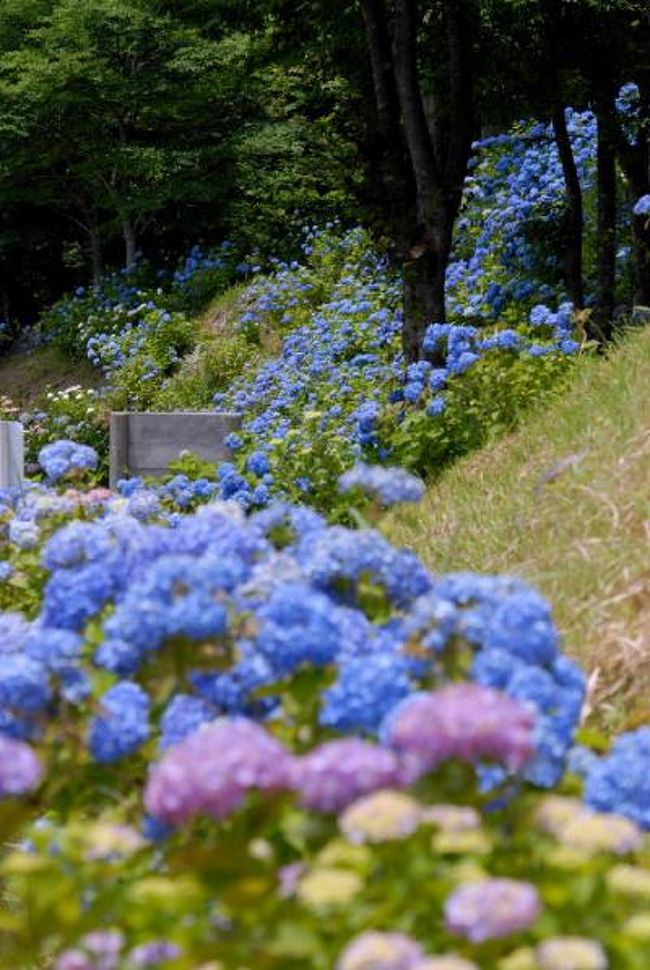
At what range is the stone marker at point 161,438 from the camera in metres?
8.29

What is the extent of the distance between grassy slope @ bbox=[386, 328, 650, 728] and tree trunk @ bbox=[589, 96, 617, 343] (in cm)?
303

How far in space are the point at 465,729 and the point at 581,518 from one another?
2.37 m

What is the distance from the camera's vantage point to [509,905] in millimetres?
1637

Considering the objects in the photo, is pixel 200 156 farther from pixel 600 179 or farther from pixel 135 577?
pixel 135 577

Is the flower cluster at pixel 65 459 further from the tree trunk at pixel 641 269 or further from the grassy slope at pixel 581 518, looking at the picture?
the tree trunk at pixel 641 269

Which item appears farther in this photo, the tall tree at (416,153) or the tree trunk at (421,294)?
the tree trunk at (421,294)

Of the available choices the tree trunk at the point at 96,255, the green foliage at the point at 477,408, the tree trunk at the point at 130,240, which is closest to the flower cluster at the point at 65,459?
the green foliage at the point at 477,408

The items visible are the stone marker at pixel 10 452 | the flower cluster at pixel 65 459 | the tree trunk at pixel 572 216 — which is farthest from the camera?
the tree trunk at pixel 572 216

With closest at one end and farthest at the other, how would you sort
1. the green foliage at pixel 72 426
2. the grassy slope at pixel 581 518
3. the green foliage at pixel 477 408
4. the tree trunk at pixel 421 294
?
the grassy slope at pixel 581 518 → the green foliage at pixel 477 408 → the tree trunk at pixel 421 294 → the green foliage at pixel 72 426

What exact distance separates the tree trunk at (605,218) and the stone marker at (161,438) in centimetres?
243

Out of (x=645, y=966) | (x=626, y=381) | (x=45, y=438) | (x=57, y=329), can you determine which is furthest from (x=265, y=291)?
(x=645, y=966)

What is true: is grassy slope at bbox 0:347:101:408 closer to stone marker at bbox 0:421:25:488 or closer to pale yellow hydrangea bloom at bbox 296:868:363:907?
stone marker at bbox 0:421:25:488

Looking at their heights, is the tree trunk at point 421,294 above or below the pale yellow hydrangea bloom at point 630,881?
below

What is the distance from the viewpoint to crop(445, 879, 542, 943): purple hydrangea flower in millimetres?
1636
